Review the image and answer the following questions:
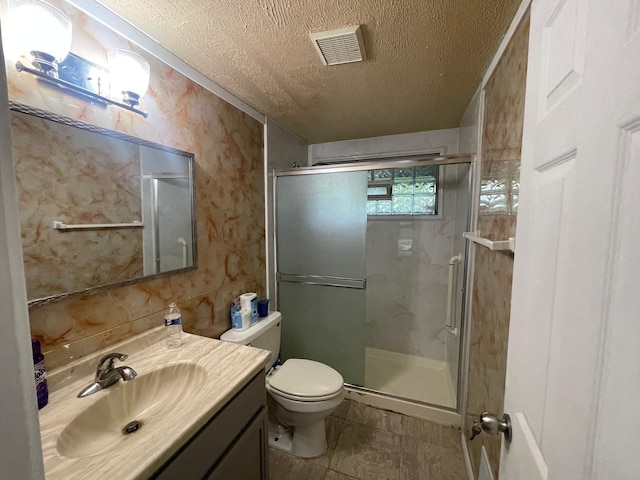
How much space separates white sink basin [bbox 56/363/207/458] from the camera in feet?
2.51

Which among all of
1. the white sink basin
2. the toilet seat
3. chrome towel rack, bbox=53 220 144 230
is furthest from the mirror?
the toilet seat

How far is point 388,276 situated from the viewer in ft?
8.48

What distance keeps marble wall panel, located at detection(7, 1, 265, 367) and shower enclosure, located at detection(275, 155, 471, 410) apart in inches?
13.7

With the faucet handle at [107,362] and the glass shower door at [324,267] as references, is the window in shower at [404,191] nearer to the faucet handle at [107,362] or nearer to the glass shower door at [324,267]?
the glass shower door at [324,267]

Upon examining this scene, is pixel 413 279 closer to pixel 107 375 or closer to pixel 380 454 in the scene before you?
pixel 380 454

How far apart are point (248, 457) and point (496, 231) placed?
137 cm

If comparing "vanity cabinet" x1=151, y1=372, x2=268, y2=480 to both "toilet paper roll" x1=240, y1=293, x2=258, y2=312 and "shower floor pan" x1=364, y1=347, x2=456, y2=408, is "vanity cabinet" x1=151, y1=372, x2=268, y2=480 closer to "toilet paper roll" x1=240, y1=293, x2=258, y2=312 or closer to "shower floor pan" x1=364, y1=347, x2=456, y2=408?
"toilet paper roll" x1=240, y1=293, x2=258, y2=312

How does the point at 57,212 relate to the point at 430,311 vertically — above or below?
above

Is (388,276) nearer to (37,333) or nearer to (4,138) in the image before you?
→ (37,333)

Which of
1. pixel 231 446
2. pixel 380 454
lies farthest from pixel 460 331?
pixel 231 446

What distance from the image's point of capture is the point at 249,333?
1604 mm

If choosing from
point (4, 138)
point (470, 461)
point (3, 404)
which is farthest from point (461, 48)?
point (470, 461)

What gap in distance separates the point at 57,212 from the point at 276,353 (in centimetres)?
146

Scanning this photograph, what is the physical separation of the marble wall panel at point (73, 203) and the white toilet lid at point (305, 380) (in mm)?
1008
